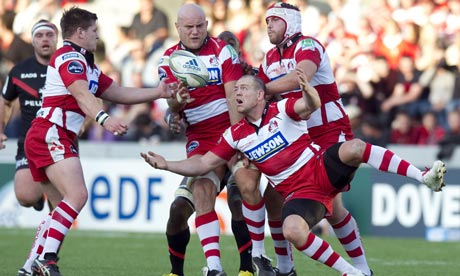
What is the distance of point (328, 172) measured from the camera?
9.21 meters

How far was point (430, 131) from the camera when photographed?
17.5m

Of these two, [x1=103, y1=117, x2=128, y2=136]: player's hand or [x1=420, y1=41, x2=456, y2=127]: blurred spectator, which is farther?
[x1=420, y1=41, x2=456, y2=127]: blurred spectator

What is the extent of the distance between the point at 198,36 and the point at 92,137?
10050mm

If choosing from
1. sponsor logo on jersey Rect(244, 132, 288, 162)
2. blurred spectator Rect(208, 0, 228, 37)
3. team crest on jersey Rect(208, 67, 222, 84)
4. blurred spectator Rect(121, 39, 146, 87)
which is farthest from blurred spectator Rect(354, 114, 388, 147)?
sponsor logo on jersey Rect(244, 132, 288, 162)

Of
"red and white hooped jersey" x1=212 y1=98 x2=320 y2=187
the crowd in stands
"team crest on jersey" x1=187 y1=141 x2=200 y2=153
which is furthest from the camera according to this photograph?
the crowd in stands

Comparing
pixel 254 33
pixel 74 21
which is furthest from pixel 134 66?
pixel 74 21

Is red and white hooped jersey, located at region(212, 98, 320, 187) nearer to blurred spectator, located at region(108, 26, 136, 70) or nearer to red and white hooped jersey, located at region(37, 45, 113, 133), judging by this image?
red and white hooped jersey, located at region(37, 45, 113, 133)

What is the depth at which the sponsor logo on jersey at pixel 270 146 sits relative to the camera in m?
9.42

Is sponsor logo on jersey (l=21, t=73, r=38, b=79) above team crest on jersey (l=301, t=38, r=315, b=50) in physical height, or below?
below

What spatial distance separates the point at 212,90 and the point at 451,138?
744 centimetres

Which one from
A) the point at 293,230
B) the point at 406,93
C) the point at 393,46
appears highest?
the point at 393,46

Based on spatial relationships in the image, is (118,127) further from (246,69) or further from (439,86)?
(439,86)

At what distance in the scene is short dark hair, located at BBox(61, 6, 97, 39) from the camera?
985 cm

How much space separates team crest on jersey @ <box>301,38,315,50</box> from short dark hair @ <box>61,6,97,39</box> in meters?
1.90
